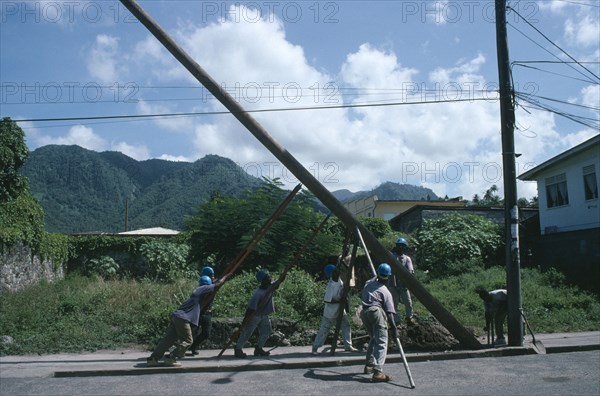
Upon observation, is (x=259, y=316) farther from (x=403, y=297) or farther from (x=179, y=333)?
(x=403, y=297)

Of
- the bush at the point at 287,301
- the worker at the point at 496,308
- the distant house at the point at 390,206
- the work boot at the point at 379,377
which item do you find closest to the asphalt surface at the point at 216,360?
the worker at the point at 496,308

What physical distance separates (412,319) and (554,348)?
2649 millimetres

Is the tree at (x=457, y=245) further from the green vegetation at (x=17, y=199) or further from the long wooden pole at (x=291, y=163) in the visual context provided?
the green vegetation at (x=17, y=199)

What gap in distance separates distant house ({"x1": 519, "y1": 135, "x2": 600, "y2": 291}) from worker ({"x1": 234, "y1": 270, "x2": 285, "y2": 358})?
11.8 meters

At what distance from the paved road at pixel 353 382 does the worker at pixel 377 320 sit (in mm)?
250

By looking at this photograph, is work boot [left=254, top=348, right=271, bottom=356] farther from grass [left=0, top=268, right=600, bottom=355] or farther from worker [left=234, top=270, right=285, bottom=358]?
grass [left=0, top=268, right=600, bottom=355]

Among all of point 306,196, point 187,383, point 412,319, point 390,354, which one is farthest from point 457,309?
point 187,383

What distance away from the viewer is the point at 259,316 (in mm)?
10266

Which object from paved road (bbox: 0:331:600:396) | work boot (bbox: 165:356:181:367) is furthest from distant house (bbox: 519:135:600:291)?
work boot (bbox: 165:356:181:367)

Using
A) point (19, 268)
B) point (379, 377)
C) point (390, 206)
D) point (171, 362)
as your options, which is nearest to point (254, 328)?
point (171, 362)

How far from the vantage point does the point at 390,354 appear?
9.81 meters

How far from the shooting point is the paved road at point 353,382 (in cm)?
732

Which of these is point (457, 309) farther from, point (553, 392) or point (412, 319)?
point (553, 392)

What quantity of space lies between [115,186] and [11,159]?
5114 inches
